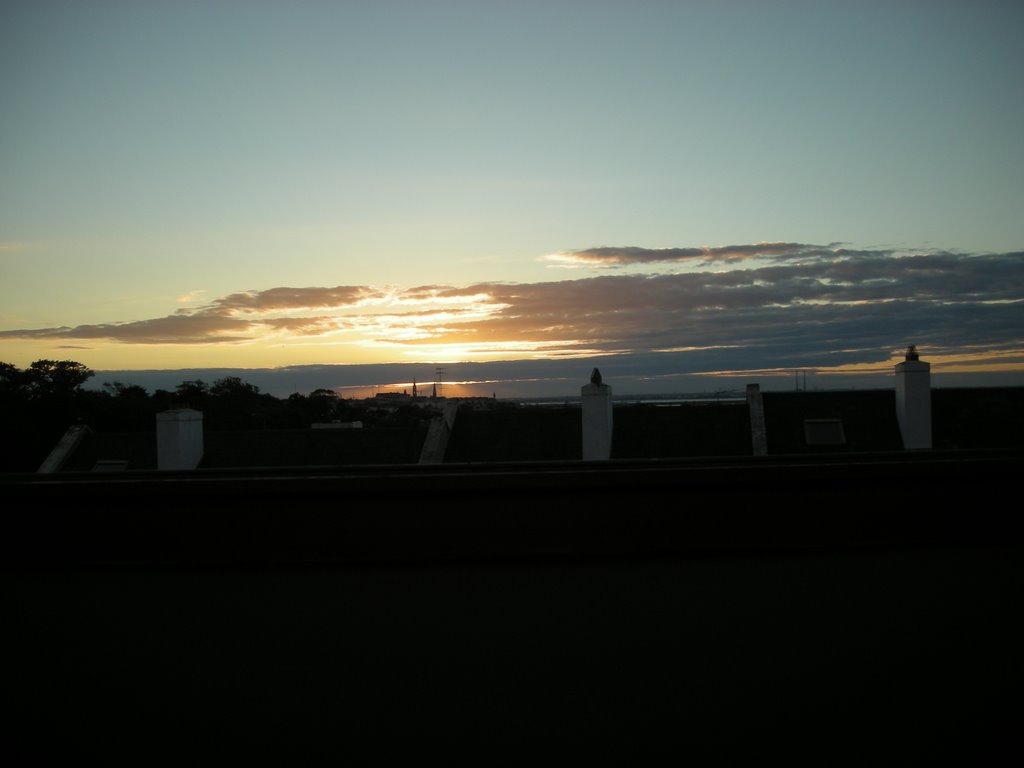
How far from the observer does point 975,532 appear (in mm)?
1660

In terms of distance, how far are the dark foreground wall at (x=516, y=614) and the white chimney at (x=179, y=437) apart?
24.4 ft

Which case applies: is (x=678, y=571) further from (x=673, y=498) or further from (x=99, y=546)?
(x=99, y=546)

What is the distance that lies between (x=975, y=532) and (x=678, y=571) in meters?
0.66

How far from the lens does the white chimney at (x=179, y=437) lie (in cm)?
900

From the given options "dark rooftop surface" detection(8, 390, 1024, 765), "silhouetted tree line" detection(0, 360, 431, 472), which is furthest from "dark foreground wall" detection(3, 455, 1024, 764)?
"silhouetted tree line" detection(0, 360, 431, 472)

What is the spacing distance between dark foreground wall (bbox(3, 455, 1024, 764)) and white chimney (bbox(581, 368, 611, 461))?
41.2 feet

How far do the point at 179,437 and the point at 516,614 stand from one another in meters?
8.97

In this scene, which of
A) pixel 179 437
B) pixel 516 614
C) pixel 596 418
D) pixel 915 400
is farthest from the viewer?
pixel 596 418

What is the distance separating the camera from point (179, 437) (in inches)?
376

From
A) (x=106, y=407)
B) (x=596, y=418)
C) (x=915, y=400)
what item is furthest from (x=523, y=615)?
(x=915, y=400)

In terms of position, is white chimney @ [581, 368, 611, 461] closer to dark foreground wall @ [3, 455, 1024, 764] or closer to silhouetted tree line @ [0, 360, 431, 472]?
silhouetted tree line @ [0, 360, 431, 472]

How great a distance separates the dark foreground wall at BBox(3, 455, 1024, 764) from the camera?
1.54 meters

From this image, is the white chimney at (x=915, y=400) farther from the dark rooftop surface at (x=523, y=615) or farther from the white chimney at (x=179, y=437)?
the dark rooftop surface at (x=523, y=615)

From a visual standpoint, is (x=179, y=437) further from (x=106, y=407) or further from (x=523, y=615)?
(x=523, y=615)
